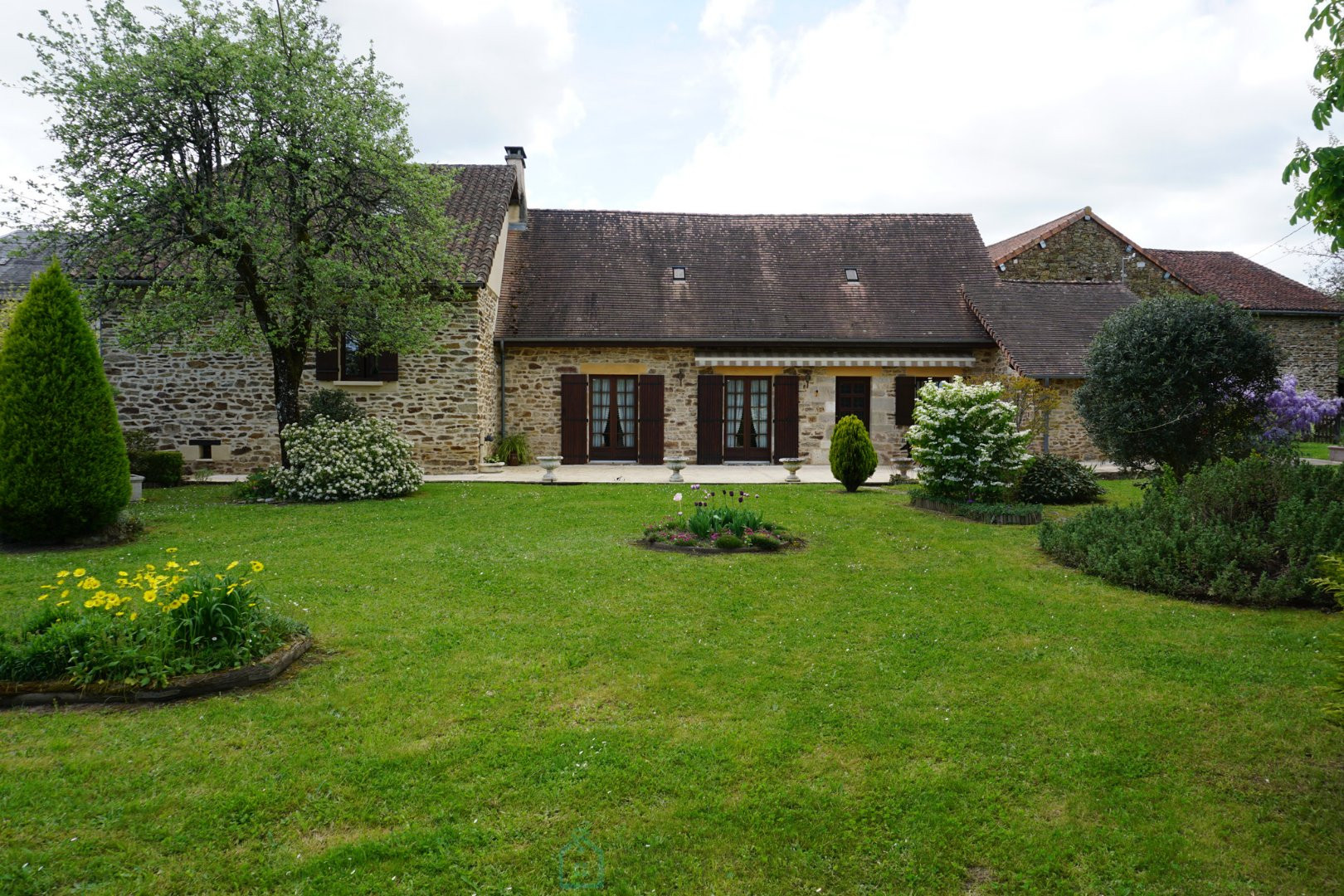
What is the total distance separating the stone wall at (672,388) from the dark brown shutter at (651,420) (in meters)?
0.16

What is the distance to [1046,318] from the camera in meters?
17.8

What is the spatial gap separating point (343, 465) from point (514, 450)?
5.20m

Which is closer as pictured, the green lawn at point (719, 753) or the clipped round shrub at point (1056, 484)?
the green lawn at point (719, 753)

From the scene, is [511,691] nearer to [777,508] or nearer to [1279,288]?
[777,508]

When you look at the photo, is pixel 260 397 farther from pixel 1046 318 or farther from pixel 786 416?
pixel 1046 318

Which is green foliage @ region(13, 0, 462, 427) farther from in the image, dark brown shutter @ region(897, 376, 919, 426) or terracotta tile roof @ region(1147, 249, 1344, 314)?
terracotta tile roof @ region(1147, 249, 1344, 314)

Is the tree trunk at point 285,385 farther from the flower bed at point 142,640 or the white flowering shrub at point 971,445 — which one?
the white flowering shrub at point 971,445

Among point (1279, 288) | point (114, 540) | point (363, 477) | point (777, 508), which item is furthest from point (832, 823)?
point (1279, 288)

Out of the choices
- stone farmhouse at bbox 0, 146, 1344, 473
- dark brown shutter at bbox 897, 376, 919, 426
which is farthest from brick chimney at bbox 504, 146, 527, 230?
dark brown shutter at bbox 897, 376, 919, 426

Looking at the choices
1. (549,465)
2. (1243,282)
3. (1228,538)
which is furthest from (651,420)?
(1243,282)

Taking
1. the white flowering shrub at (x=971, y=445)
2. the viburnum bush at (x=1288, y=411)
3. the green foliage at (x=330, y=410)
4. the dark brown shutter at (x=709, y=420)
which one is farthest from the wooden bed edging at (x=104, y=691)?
the dark brown shutter at (x=709, y=420)

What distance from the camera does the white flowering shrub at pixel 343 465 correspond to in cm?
1177

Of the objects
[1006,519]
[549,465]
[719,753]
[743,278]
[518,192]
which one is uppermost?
[518,192]

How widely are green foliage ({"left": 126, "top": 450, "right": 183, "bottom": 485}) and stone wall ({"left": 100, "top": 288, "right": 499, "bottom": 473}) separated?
1849 millimetres
